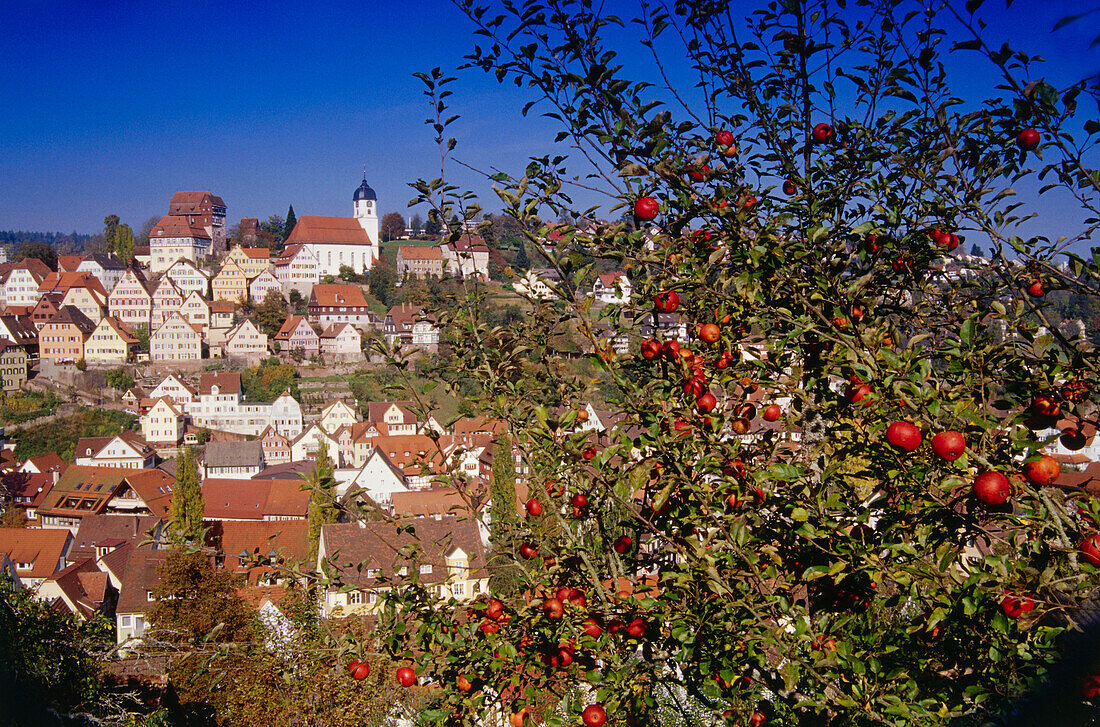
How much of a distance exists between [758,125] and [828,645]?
60.3 inches

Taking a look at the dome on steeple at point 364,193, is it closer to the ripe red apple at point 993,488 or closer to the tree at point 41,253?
the tree at point 41,253

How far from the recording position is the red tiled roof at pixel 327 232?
204 ft

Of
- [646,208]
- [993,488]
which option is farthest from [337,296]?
[993,488]

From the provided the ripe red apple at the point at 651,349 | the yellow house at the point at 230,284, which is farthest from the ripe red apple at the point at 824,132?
the yellow house at the point at 230,284

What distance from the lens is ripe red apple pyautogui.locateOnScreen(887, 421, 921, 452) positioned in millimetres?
1215

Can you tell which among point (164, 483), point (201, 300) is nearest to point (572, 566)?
point (164, 483)

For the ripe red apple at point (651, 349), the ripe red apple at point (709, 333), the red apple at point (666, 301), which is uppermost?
the red apple at point (666, 301)

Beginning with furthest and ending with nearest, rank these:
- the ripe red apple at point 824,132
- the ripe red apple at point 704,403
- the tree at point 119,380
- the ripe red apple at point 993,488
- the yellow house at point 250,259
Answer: the yellow house at point 250,259
the tree at point 119,380
the ripe red apple at point 824,132
the ripe red apple at point 704,403
the ripe red apple at point 993,488

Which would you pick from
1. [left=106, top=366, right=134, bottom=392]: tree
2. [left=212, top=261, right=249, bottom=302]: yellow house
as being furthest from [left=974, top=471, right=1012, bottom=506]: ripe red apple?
[left=212, top=261, right=249, bottom=302]: yellow house

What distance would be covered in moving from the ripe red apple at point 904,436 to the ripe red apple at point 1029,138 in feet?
3.82

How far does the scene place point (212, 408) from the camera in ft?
132

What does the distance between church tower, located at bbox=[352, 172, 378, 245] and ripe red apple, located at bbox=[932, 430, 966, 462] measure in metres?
69.4

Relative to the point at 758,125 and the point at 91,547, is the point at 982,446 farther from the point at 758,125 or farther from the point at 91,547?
the point at 91,547

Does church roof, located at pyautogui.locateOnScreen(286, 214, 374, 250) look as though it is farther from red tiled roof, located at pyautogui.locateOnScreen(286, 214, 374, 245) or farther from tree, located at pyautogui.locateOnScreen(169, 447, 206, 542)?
tree, located at pyautogui.locateOnScreen(169, 447, 206, 542)
